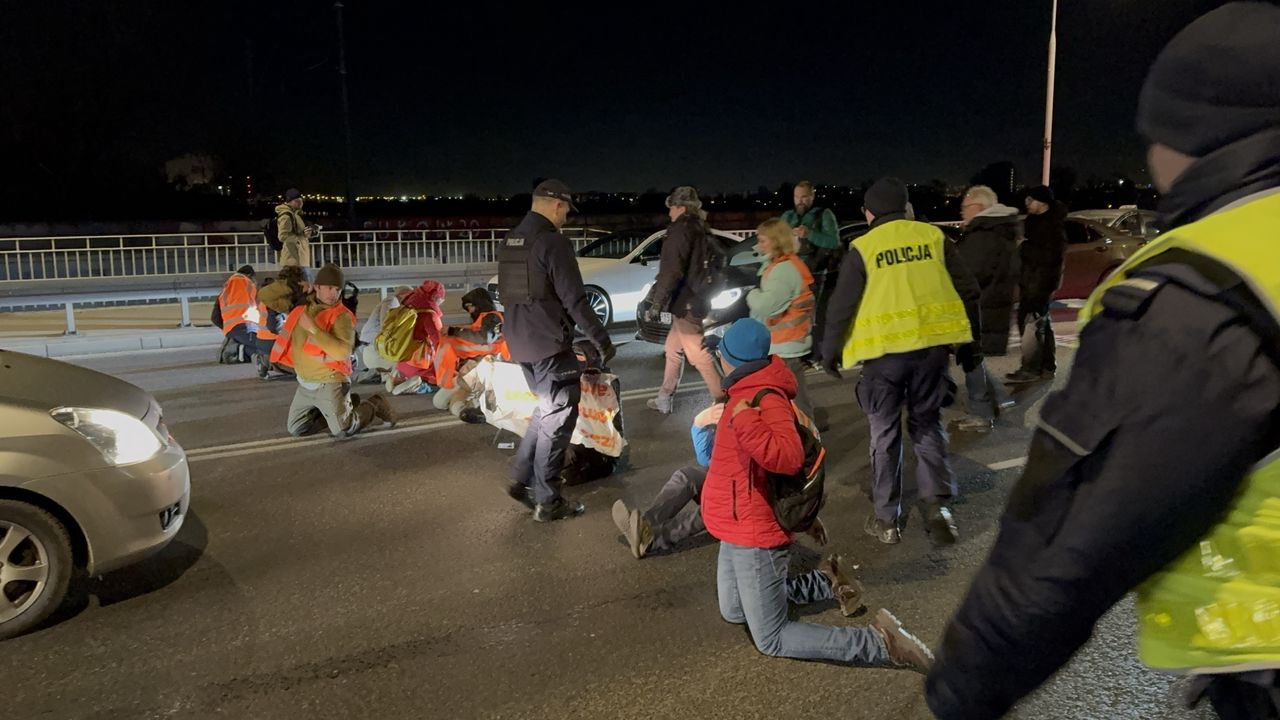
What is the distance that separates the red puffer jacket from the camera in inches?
148

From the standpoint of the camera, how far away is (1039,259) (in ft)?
28.9

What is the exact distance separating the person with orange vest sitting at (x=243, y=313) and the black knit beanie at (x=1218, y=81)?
9.75 meters

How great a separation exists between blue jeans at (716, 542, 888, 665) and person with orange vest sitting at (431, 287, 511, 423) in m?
4.76

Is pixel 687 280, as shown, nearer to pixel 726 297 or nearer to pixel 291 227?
pixel 726 297

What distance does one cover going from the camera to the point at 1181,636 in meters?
1.49

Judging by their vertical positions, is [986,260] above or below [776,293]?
above

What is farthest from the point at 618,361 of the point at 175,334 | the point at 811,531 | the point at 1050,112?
the point at 1050,112

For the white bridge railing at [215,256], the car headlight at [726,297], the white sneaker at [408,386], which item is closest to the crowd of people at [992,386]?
the white sneaker at [408,386]

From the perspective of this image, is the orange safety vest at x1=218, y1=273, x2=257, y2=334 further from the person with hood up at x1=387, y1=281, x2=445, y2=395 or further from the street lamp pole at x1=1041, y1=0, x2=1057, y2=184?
the street lamp pole at x1=1041, y1=0, x2=1057, y2=184

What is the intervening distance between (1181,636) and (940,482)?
12.6ft

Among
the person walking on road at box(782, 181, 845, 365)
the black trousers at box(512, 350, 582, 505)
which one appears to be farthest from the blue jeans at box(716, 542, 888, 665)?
the person walking on road at box(782, 181, 845, 365)

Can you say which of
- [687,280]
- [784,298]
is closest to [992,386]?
[784,298]

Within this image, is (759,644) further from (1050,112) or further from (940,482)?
(1050,112)

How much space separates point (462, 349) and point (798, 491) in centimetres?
520
